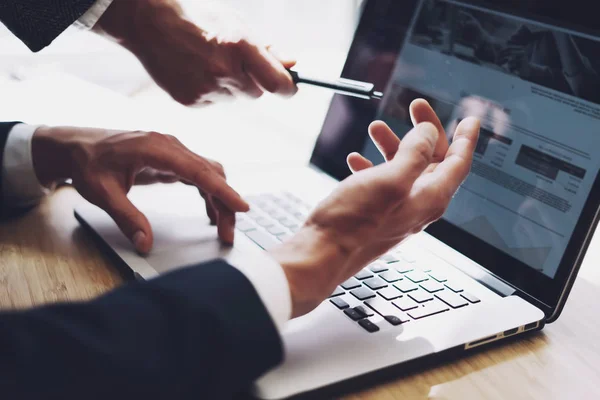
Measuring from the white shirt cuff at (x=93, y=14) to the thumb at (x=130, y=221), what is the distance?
0.27 metres

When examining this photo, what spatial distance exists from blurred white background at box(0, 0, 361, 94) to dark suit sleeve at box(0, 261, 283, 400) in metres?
0.84

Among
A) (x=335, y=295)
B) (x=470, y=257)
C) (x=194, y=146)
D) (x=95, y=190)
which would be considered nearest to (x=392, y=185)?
(x=335, y=295)

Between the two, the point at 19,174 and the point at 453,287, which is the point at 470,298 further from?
the point at 19,174

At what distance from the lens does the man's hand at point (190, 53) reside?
71 cm

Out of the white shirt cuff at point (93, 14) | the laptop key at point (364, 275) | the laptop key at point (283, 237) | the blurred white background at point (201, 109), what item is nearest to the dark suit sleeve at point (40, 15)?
the white shirt cuff at point (93, 14)

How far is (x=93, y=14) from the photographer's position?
2.45 feet

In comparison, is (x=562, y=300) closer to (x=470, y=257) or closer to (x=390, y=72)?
(x=470, y=257)

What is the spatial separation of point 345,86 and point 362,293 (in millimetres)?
255

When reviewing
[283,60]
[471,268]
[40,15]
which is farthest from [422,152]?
[40,15]

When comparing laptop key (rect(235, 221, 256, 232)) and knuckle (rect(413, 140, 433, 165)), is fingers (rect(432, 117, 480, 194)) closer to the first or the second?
knuckle (rect(413, 140, 433, 165))

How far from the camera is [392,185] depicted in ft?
1.44

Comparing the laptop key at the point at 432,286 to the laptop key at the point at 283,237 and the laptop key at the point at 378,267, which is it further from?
the laptop key at the point at 283,237

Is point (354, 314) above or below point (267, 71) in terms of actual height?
below

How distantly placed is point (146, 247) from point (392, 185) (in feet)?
0.88
